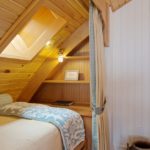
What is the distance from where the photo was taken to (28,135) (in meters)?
1.42

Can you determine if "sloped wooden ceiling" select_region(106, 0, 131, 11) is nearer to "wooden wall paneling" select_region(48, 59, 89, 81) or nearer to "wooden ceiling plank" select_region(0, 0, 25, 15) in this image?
"wooden wall paneling" select_region(48, 59, 89, 81)

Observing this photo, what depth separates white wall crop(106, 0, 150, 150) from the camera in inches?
98.4

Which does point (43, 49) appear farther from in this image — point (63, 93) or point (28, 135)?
point (28, 135)

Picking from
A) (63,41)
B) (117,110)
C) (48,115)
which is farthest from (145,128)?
(63,41)

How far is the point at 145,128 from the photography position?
8.18 ft

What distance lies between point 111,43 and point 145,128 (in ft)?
4.22

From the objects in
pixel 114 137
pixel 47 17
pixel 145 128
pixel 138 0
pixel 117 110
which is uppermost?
pixel 138 0

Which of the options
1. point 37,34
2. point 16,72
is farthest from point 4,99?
point 37,34

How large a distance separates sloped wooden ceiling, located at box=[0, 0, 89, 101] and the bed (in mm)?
432

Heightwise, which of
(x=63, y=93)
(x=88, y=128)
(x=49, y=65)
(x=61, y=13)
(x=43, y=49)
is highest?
(x=61, y=13)

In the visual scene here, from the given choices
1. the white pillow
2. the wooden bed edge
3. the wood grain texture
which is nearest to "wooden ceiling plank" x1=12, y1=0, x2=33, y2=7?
the white pillow

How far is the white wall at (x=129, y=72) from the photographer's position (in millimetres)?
2500

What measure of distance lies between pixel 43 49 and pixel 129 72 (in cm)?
124

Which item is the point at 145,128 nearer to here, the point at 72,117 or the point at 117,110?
the point at 117,110
